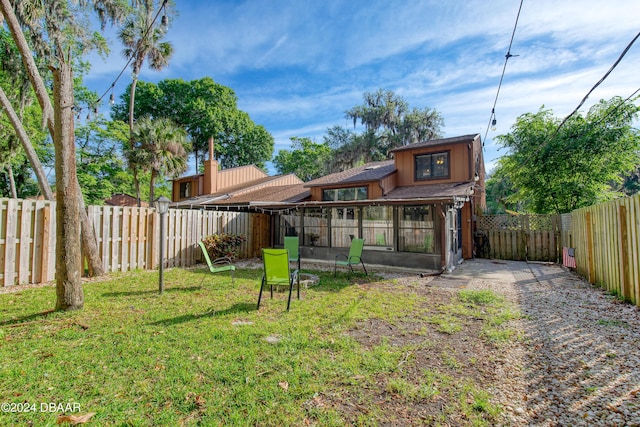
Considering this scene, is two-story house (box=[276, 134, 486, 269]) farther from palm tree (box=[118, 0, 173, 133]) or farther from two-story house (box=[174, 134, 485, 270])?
palm tree (box=[118, 0, 173, 133])

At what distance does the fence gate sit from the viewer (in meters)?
11.3

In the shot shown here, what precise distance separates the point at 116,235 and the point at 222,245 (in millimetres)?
3362

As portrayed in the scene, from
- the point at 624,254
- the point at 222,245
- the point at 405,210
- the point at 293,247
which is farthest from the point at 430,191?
the point at 222,245

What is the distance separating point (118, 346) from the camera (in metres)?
3.45

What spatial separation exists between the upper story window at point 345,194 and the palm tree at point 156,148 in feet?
32.3

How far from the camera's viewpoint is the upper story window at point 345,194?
13.6 m

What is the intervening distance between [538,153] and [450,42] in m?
7.00

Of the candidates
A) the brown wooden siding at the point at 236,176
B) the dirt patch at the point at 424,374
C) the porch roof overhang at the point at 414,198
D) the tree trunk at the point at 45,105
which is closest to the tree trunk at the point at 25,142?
the tree trunk at the point at 45,105

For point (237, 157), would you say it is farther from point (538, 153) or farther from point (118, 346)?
point (118, 346)

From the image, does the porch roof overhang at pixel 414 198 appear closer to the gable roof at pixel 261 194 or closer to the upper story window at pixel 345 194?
the upper story window at pixel 345 194

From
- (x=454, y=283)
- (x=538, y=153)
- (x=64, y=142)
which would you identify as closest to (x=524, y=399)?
(x=454, y=283)

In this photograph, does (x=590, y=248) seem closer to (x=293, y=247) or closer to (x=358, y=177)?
(x=293, y=247)

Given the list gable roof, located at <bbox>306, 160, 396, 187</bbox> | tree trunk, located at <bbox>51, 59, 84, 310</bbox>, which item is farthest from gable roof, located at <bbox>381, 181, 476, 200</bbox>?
tree trunk, located at <bbox>51, 59, 84, 310</bbox>

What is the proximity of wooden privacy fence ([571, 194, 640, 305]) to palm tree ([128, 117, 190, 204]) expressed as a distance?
18950mm
